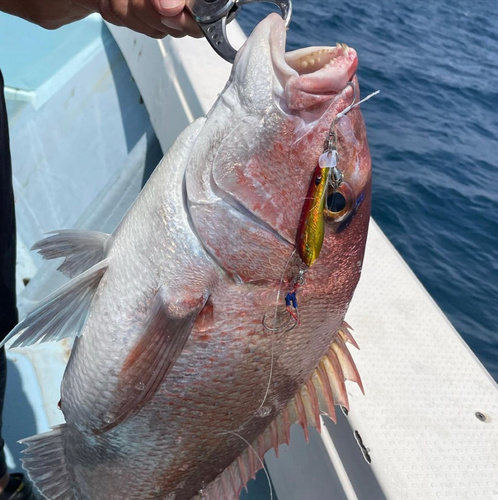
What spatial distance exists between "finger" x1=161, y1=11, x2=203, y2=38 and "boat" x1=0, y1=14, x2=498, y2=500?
1260 mm

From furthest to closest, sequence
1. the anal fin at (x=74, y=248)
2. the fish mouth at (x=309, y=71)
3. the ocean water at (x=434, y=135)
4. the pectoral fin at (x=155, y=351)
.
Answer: the ocean water at (x=434, y=135), the anal fin at (x=74, y=248), the pectoral fin at (x=155, y=351), the fish mouth at (x=309, y=71)

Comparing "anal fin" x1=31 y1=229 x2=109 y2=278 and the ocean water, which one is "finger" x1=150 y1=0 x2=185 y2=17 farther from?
the ocean water

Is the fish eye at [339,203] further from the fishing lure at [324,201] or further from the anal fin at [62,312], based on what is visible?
the anal fin at [62,312]

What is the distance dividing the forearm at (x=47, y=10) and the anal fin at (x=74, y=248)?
70 centimetres

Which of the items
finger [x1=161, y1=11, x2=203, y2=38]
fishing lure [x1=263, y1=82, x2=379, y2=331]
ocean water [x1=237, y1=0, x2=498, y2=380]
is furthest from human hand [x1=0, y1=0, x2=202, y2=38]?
ocean water [x1=237, y1=0, x2=498, y2=380]

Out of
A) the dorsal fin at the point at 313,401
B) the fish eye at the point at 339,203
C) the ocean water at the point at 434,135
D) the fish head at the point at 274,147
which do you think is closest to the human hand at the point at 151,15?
the fish head at the point at 274,147

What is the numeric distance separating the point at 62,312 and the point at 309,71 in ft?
3.07

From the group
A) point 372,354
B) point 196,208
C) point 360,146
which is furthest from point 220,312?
point 372,354

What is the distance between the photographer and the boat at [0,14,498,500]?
164cm

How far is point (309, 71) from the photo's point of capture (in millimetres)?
1307

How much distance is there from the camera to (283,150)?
130 cm

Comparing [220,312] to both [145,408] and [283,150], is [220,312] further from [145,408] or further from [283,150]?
[283,150]

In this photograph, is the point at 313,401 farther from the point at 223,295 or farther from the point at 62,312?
the point at 62,312

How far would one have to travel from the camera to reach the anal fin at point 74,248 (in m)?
1.54
